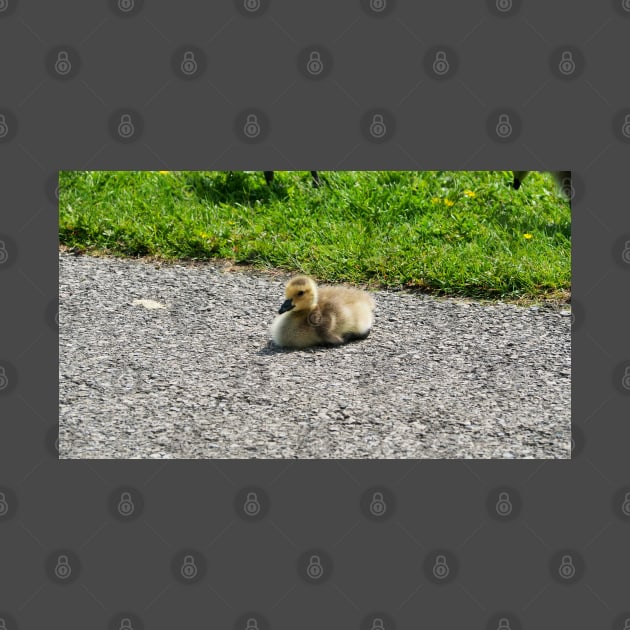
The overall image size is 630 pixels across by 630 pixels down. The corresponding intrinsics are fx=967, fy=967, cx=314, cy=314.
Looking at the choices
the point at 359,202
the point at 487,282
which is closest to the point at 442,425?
the point at 487,282

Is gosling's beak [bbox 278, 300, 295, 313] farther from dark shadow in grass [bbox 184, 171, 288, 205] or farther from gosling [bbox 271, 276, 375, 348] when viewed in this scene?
dark shadow in grass [bbox 184, 171, 288, 205]

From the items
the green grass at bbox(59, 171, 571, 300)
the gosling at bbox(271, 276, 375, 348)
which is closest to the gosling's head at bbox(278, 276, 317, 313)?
the gosling at bbox(271, 276, 375, 348)

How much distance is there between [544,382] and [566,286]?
1.80 meters

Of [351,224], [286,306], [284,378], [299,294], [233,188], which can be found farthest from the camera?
[233,188]

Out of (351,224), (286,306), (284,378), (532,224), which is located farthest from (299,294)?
(532,224)

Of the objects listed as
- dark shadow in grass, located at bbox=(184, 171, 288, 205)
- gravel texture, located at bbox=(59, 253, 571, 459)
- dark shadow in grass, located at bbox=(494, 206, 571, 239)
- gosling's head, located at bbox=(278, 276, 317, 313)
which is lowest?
gravel texture, located at bbox=(59, 253, 571, 459)

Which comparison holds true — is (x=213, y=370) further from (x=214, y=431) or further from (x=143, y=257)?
(x=143, y=257)

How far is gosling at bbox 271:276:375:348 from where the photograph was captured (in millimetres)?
7293

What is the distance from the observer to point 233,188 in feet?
34.3

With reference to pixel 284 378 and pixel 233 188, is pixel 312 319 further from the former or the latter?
pixel 233 188

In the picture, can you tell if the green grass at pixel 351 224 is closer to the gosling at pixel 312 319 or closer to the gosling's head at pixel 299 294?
the gosling at pixel 312 319

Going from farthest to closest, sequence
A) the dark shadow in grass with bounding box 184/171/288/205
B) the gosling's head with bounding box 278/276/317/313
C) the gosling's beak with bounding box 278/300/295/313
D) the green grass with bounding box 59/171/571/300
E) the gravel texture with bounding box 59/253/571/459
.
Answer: the dark shadow in grass with bounding box 184/171/288/205, the green grass with bounding box 59/171/571/300, the gosling's head with bounding box 278/276/317/313, the gosling's beak with bounding box 278/300/295/313, the gravel texture with bounding box 59/253/571/459

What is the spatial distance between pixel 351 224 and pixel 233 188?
1550mm

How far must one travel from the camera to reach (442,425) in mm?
6234
